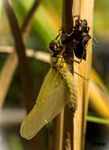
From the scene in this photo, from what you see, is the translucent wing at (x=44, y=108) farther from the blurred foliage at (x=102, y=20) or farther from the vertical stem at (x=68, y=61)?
the blurred foliage at (x=102, y=20)

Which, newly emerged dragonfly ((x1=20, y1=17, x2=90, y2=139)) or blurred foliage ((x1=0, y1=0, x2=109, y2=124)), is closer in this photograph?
newly emerged dragonfly ((x1=20, y1=17, x2=90, y2=139))

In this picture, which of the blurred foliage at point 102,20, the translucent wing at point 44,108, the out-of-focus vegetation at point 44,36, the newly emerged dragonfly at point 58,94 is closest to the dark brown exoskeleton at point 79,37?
the newly emerged dragonfly at point 58,94

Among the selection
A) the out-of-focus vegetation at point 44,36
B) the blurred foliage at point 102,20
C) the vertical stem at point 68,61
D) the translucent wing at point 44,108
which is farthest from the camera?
the blurred foliage at point 102,20

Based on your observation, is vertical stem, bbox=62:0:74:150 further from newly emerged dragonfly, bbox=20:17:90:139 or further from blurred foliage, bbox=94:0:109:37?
blurred foliage, bbox=94:0:109:37

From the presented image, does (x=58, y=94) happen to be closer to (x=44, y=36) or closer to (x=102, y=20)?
(x=44, y=36)

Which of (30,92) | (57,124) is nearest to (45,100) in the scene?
(57,124)

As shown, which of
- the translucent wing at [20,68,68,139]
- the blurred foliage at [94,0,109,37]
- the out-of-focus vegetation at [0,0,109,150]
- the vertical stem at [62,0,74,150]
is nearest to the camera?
the vertical stem at [62,0,74,150]

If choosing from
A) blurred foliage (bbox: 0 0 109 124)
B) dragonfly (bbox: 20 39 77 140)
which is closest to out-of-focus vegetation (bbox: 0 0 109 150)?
blurred foliage (bbox: 0 0 109 124)

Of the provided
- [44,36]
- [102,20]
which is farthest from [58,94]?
[102,20]
